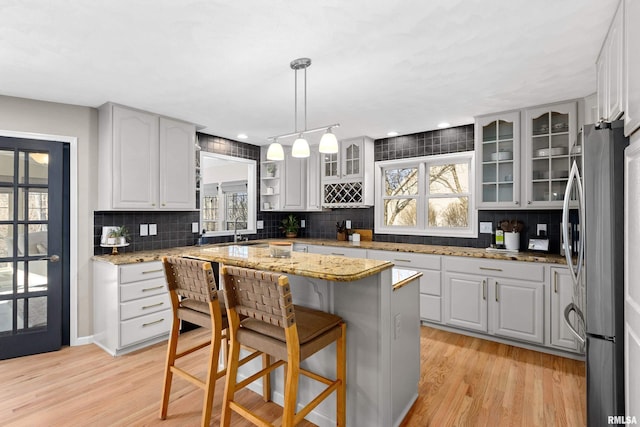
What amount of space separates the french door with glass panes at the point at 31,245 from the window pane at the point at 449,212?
13.6 feet

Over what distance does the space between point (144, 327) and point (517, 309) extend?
358 centimetres

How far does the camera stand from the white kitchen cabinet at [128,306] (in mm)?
2984

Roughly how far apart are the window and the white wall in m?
3.42

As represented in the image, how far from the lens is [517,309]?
3.10 metres

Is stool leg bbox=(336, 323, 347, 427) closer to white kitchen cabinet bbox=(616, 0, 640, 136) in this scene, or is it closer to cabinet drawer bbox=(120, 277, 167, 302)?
white kitchen cabinet bbox=(616, 0, 640, 136)

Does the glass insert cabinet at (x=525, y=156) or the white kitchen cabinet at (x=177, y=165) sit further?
the white kitchen cabinet at (x=177, y=165)

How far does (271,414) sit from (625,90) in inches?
105

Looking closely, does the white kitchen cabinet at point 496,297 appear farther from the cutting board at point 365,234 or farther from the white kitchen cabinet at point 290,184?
the white kitchen cabinet at point 290,184

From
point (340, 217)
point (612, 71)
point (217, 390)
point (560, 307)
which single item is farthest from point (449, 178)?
point (217, 390)

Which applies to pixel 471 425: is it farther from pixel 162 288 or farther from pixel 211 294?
pixel 162 288

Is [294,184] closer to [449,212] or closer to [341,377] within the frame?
[449,212]

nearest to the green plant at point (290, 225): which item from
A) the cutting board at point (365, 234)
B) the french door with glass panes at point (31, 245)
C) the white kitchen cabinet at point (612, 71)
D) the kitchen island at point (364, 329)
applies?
the cutting board at point (365, 234)

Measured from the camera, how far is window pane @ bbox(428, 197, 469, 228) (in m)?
4.07

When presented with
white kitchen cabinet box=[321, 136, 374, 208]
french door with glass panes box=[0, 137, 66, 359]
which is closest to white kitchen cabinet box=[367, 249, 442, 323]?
white kitchen cabinet box=[321, 136, 374, 208]
